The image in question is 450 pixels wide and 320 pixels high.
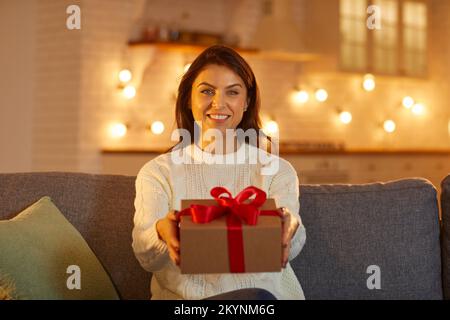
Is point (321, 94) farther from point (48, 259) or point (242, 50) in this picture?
point (48, 259)

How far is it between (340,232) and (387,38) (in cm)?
488

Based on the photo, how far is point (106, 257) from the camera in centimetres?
210

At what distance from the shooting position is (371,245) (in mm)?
2045

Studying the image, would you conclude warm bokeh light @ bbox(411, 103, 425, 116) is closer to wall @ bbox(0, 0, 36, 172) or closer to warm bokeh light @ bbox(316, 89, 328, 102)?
warm bokeh light @ bbox(316, 89, 328, 102)

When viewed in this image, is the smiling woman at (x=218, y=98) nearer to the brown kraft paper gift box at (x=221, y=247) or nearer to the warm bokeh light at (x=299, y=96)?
the brown kraft paper gift box at (x=221, y=247)

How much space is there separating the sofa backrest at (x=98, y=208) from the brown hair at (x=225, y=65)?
9.3 inches

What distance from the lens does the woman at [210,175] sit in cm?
183

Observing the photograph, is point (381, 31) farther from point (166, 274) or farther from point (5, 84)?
point (166, 274)

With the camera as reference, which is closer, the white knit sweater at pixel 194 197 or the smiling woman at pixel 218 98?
the white knit sweater at pixel 194 197

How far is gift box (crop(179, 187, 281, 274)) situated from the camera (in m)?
1.51

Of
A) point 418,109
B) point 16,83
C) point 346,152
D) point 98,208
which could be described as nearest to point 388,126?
point 418,109

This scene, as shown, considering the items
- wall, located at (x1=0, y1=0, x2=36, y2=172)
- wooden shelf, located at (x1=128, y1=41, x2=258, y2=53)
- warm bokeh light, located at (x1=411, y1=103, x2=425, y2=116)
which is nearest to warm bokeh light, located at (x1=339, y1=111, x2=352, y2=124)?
warm bokeh light, located at (x1=411, y1=103, x2=425, y2=116)

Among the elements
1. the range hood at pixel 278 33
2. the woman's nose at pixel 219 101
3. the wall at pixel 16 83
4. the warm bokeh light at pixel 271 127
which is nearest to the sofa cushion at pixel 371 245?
the woman's nose at pixel 219 101
